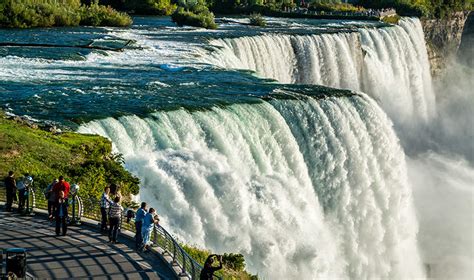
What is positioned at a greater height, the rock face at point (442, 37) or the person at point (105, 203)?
the person at point (105, 203)

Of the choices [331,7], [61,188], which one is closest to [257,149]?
[61,188]

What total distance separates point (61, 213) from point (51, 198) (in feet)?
3.88

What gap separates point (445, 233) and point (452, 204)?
3.69 m

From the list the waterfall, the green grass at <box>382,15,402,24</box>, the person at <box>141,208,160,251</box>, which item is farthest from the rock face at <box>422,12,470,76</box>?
the person at <box>141,208,160,251</box>

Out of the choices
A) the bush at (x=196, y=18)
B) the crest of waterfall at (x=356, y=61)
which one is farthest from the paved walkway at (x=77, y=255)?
the bush at (x=196, y=18)

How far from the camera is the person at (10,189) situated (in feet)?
75.1

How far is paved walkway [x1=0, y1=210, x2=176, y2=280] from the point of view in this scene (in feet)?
62.4

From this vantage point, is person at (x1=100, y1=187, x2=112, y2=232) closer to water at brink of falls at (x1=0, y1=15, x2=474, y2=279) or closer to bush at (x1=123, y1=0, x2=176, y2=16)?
water at brink of falls at (x1=0, y1=15, x2=474, y2=279)

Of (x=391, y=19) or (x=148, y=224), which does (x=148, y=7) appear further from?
(x=148, y=224)

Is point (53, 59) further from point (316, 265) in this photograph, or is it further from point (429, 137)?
point (429, 137)

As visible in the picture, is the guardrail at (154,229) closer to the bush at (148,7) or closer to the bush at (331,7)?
the bush at (148,7)

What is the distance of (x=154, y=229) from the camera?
21234 millimetres

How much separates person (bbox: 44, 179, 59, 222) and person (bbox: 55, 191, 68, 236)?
574 mm

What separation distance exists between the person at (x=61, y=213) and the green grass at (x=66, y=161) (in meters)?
4.25
